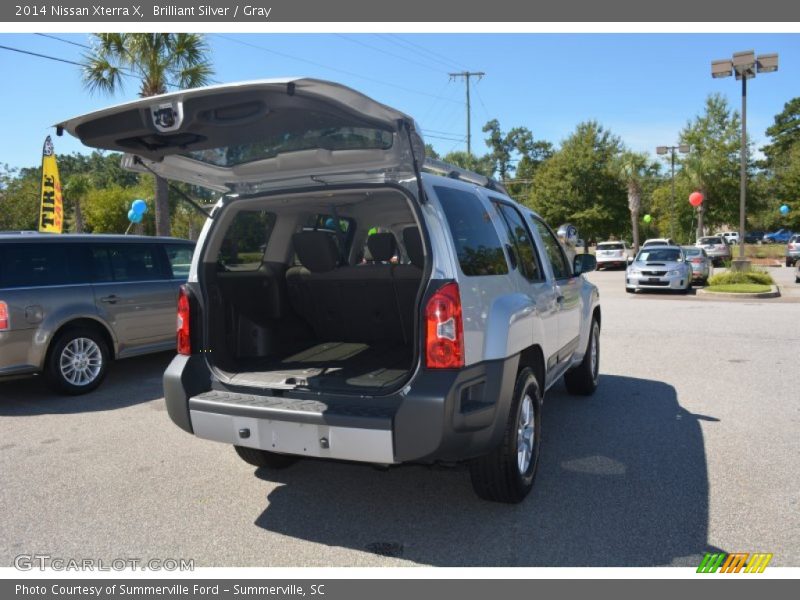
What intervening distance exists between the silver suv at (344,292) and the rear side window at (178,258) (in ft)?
12.3

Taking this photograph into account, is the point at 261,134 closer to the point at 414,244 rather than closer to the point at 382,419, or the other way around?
the point at 414,244

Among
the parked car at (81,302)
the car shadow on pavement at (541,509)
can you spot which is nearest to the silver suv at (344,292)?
the car shadow on pavement at (541,509)

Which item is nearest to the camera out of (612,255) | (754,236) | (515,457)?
(515,457)

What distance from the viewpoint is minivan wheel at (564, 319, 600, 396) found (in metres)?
6.18

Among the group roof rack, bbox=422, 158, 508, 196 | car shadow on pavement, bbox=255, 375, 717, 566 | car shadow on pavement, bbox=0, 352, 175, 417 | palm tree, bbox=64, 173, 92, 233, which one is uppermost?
palm tree, bbox=64, 173, 92, 233

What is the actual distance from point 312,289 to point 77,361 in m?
3.62

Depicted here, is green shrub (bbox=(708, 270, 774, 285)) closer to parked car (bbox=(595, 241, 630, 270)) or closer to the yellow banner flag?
parked car (bbox=(595, 241, 630, 270))

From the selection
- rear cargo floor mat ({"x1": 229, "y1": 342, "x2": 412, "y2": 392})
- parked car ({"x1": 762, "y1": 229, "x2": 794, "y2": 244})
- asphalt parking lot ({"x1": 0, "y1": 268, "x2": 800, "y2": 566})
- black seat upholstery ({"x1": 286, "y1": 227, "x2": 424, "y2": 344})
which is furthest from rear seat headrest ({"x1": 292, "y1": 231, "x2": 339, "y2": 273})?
parked car ({"x1": 762, "y1": 229, "x2": 794, "y2": 244})

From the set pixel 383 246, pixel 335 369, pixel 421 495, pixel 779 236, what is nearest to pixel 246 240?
pixel 383 246

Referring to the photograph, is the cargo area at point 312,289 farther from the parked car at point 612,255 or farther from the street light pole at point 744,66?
the parked car at point 612,255

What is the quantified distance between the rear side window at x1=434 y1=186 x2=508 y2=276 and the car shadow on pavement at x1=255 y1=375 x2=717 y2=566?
134 cm

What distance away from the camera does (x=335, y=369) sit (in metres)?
3.95

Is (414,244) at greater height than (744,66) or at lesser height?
lesser
